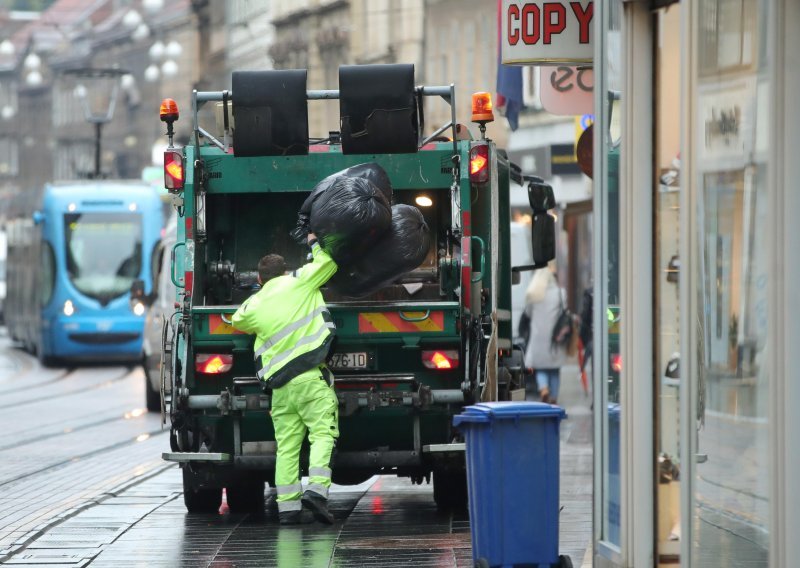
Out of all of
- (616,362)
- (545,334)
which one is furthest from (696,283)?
(545,334)

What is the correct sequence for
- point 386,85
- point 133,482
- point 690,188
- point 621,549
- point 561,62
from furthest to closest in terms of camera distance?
point 133,482 < point 386,85 < point 561,62 < point 621,549 < point 690,188

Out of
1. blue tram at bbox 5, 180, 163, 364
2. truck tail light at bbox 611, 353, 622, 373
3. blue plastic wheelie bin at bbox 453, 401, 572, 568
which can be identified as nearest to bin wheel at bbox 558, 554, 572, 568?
blue plastic wheelie bin at bbox 453, 401, 572, 568

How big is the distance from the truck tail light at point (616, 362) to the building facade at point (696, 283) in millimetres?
28

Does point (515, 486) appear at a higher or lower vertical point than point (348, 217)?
lower

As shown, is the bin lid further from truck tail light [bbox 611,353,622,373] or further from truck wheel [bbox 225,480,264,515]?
truck wheel [bbox 225,480,264,515]

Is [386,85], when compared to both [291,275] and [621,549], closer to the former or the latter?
[291,275]

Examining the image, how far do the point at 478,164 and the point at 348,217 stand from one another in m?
0.87

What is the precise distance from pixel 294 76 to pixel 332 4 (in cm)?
4849

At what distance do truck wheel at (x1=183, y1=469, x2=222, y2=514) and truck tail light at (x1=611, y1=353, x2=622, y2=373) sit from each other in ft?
15.0

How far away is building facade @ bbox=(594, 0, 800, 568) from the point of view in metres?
6.34

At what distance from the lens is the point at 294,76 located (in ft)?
39.8

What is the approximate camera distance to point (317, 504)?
11.5m

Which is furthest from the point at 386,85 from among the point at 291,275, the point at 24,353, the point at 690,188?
the point at 24,353

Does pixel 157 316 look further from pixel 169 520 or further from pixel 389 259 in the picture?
pixel 389 259
